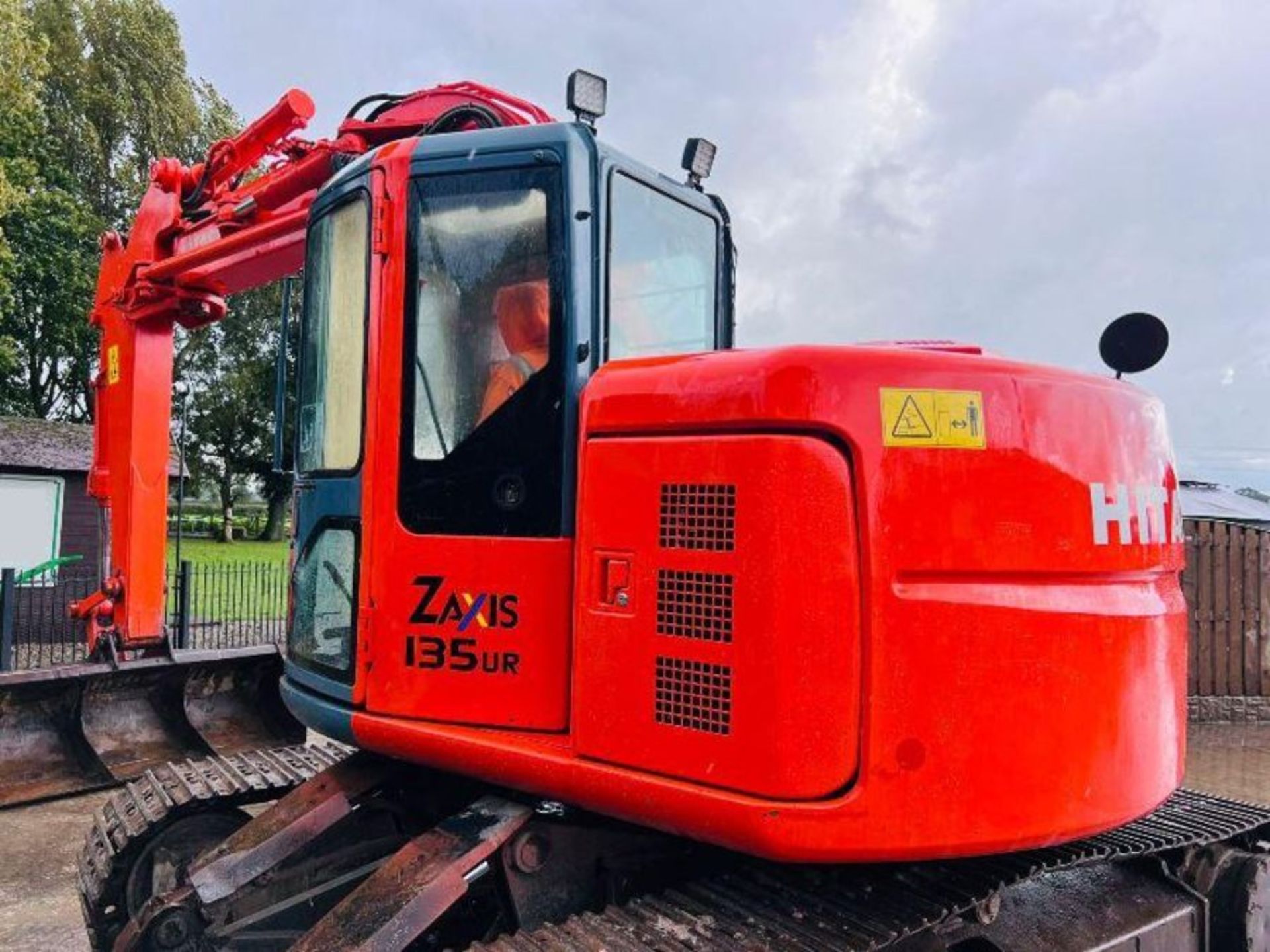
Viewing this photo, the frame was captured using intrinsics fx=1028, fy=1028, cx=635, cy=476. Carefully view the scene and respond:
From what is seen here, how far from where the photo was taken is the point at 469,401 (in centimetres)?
293

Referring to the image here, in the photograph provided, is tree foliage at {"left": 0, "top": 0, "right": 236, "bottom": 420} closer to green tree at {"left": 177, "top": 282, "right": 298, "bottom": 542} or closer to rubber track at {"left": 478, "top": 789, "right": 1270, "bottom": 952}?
green tree at {"left": 177, "top": 282, "right": 298, "bottom": 542}

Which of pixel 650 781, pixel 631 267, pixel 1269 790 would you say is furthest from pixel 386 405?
pixel 1269 790

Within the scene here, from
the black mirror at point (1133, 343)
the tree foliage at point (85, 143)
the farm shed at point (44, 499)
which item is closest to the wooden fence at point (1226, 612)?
the black mirror at point (1133, 343)

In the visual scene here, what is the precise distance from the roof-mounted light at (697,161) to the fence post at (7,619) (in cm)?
877

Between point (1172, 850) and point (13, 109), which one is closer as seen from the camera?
point (1172, 850)

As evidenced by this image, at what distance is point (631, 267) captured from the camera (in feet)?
10.3

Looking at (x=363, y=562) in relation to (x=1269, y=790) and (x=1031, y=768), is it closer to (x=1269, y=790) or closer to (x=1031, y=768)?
(x=1031, y=768)

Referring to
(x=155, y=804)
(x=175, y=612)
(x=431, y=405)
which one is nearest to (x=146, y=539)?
(x=155, y=804)

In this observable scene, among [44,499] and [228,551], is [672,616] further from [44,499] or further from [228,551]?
[228,551]

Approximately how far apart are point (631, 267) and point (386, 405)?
844 mm

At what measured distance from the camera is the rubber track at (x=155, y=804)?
386 cm

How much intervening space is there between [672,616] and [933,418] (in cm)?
78

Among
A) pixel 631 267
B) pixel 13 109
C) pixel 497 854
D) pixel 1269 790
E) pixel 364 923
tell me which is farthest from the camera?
pixel 13 109

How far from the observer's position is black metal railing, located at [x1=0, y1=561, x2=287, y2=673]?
10797mm
